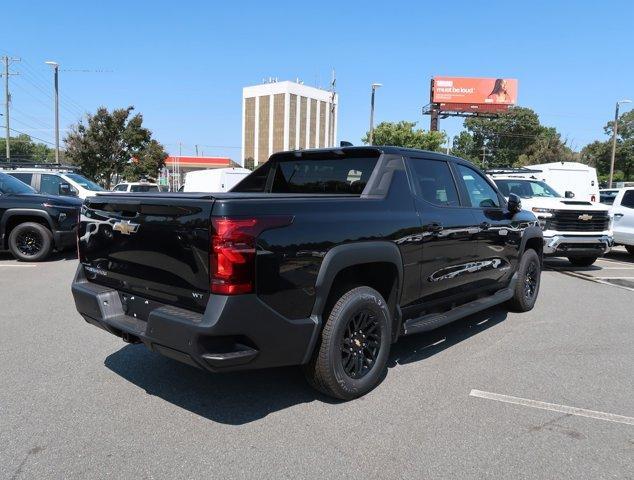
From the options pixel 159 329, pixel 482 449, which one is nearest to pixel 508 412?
pixel 482 449

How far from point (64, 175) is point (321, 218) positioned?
42.9ft

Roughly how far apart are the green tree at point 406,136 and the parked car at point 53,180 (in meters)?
30.5

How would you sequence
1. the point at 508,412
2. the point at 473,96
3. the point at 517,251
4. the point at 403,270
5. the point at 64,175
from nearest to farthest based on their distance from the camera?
the point at 508,412 < the point at 403,270 < the point at 517,251 < the point at 64,175 < the point at 473,96

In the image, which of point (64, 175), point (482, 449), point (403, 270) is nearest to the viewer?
point (482, 449)

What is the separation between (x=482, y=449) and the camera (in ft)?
10.5

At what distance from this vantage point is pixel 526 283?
676 cm

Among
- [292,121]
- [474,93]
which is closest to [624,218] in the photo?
[474,93]

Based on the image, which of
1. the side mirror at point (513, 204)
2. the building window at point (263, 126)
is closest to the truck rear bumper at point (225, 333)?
the side mirror at point (513, 204)

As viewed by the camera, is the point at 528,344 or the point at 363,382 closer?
the point at 363,382

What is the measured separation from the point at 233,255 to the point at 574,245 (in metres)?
8.37

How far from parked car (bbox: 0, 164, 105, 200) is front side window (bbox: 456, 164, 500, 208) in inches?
393

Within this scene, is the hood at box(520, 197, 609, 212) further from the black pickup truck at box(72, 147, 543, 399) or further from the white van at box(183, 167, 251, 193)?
the white van at box(183, 167, 251, 193)

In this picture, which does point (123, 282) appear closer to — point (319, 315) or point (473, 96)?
point (319, 315)

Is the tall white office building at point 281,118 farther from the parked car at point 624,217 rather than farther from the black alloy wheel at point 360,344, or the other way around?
the black alloy wheel at point 360,344
